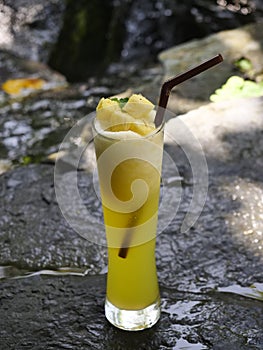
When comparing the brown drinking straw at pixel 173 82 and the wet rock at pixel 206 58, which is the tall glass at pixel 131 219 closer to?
the brown drinking straw at pixel 173 82

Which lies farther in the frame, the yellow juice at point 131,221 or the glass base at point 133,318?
the glass base at point 133,318

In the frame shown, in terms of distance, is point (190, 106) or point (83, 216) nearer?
point (83, 216)

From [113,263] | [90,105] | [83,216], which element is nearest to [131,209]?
[113,263]

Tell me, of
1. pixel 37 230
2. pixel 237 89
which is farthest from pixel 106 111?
pixel 237 89

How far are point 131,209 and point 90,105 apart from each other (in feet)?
8.12

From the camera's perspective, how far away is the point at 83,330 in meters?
2.45

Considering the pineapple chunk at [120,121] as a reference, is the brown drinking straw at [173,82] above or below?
above

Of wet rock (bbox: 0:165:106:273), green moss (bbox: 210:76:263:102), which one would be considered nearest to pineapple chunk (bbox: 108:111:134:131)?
wet rock (bbox: 0:165:106:273)

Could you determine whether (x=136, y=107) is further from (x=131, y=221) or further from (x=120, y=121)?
(x=131, y=221)

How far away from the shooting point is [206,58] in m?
4.46

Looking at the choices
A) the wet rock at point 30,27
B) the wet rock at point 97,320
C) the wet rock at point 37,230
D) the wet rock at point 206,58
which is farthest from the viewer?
the wet rock at point 30,27

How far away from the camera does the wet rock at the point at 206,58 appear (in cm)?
390

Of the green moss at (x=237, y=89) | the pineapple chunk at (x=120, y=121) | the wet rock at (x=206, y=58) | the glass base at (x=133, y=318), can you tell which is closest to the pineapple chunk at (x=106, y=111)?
the pineapple chunk at (x=120, y=121)

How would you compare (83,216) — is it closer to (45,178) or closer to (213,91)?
(45,178)
